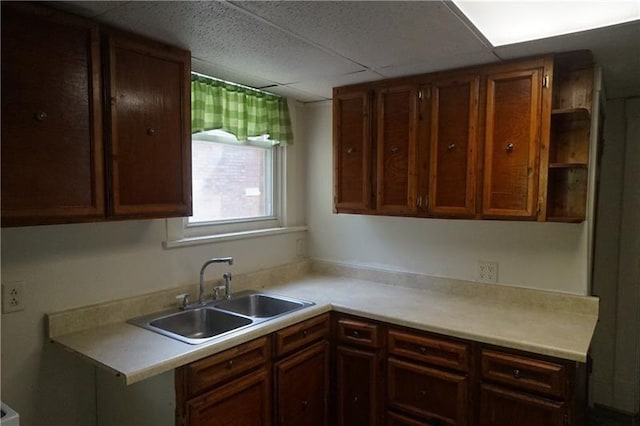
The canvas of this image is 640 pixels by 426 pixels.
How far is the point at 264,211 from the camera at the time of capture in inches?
122

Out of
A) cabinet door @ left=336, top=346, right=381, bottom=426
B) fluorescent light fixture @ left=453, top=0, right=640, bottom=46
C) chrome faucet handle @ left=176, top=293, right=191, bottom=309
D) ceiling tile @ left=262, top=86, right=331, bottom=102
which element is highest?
fluorescent light fixture @ left=453, top=0, right=640, bottom=46

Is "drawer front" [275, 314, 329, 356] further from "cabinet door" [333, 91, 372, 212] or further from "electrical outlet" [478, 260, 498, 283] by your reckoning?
"electrical outlet" [478, 260, 498, 283]

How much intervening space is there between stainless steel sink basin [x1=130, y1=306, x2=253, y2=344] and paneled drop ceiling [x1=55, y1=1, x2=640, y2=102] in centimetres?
131

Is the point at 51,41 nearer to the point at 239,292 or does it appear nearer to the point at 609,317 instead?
the point at 239,292

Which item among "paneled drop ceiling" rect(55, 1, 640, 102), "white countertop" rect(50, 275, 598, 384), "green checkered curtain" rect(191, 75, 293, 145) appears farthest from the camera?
"green checkered curtain" rect(191, 75, 293, 145)

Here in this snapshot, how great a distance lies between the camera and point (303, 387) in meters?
2.28

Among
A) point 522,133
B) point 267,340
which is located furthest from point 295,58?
point 267,340

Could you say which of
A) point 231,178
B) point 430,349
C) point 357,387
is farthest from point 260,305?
point 430,349

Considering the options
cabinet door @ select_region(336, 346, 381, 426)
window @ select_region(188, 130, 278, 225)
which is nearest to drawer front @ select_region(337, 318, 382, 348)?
cabinet door @ select_region(336, 346, 381, 426)

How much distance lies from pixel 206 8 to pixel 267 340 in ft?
4.78

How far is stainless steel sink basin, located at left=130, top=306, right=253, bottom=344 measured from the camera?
214 centimetres

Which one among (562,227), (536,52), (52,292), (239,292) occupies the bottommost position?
(239,292)

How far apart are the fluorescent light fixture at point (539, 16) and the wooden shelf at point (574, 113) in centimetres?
38

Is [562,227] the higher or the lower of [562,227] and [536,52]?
the lower
